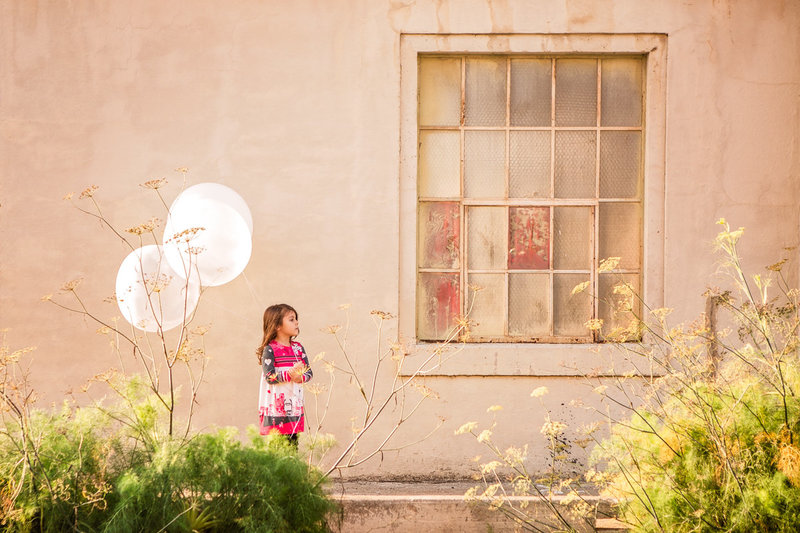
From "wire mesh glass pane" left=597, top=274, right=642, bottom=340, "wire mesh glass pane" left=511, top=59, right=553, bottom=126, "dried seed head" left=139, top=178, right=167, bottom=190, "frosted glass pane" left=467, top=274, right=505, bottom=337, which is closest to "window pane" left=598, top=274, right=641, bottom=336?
"wire mesh glass pane" left=597, top=274, right=642, bottom=340

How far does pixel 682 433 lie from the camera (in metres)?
3.70

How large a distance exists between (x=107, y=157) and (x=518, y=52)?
9.65 feet

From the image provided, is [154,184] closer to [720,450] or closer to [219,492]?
[219,492]

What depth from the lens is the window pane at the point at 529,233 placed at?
5852mm

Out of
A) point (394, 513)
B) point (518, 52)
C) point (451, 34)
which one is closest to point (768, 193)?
point (518, 52)

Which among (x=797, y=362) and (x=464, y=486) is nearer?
(x=797, y=362)

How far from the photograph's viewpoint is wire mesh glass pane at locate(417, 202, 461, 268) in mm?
5871

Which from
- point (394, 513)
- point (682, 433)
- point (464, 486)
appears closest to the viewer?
point (682, 433)

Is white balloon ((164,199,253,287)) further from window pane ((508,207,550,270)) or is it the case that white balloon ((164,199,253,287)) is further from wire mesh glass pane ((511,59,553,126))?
wire mesh glass pane ((511,59,553,126))

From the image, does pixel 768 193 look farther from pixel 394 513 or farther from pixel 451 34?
pixel 394 513

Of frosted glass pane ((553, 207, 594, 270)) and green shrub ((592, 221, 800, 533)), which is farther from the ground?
frosted glass pane ((553, 207, 594, 270))

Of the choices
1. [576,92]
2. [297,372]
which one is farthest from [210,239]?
[576,92]

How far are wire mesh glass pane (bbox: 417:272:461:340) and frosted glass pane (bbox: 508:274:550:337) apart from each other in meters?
0.39

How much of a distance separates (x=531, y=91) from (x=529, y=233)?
1001 millimetres
